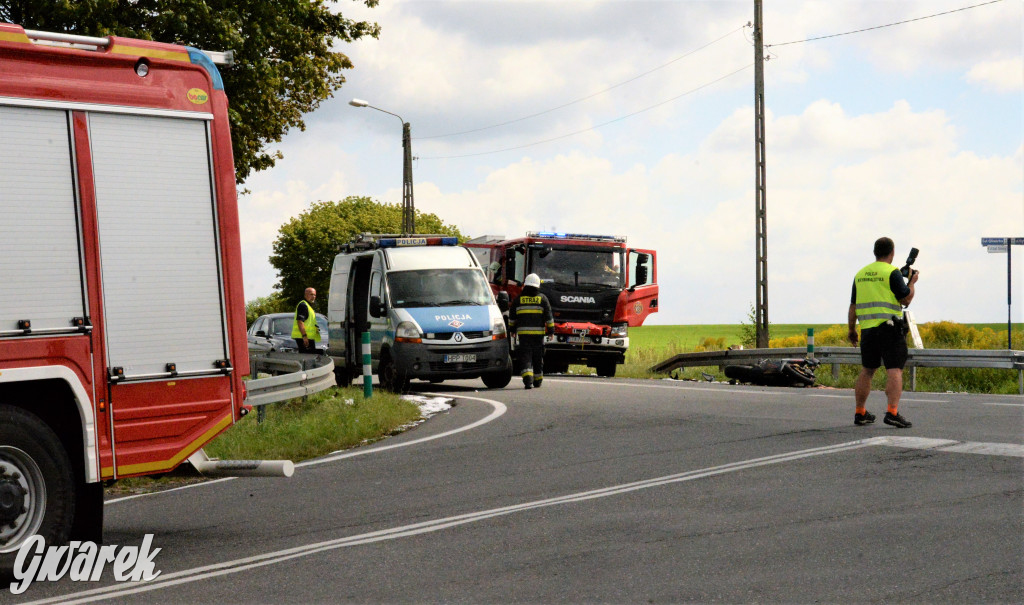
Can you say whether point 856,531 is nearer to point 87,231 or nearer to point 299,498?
point 299,498

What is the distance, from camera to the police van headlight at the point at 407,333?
18.0 metres

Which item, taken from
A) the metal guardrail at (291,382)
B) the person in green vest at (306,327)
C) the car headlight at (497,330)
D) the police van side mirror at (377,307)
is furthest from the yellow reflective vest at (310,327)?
the metal guardrail at (291,382)

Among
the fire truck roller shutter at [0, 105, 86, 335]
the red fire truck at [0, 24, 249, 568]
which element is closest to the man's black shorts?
the red fire truck at [0, 24, 249, 568]

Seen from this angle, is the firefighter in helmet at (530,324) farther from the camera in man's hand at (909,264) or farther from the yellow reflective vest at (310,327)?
the camera in man's hand at (909,264)

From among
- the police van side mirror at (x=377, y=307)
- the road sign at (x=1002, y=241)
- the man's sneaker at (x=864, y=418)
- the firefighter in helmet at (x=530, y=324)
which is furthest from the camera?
the road sign at (x=1002, y=241)

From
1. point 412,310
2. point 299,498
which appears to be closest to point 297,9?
point 412,310

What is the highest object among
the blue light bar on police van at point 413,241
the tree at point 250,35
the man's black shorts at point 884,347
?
the tree at point 250,35

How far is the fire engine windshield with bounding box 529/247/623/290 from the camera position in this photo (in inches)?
993

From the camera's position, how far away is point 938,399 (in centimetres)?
1505

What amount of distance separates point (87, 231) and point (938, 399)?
11.9 metres

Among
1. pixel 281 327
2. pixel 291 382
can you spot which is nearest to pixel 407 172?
pixel 281 327

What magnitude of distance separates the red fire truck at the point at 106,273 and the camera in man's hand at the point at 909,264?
7.29 metres

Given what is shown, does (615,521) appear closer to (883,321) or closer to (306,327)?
(883,321)

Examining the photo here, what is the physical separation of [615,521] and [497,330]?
11.5 metres
